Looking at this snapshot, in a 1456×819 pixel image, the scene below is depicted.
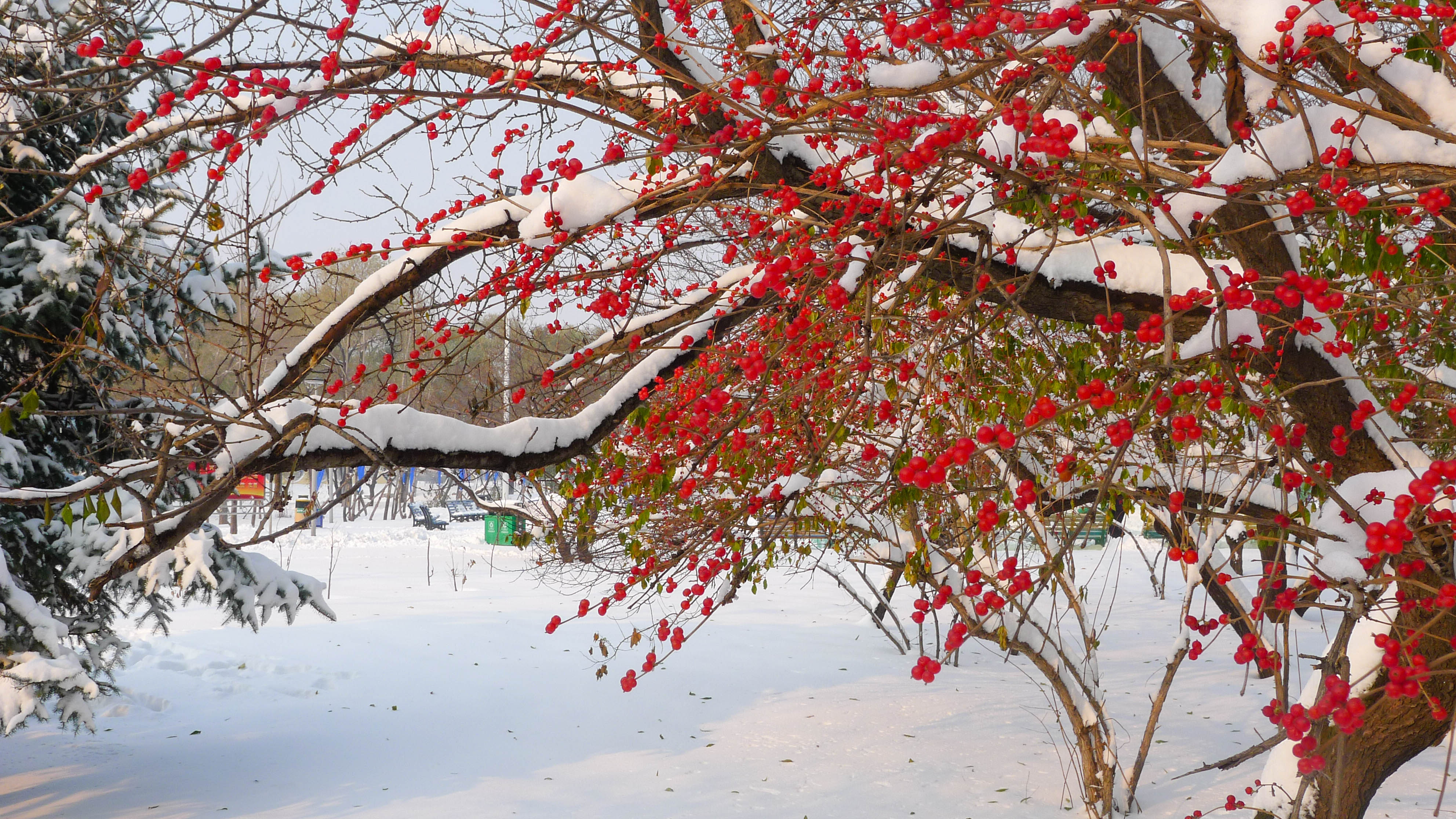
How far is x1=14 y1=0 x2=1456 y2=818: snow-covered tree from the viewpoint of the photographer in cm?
222

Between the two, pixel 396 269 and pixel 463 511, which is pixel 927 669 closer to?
pixel 396 269

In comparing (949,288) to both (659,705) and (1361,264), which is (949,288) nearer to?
(1361,264)

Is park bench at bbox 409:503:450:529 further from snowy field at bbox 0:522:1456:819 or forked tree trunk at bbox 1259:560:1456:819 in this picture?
forked tree trunk at bbox 1259:560:1456:819

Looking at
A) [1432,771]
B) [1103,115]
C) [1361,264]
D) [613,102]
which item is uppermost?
[613,102]

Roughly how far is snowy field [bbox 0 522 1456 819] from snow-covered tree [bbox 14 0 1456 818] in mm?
2297

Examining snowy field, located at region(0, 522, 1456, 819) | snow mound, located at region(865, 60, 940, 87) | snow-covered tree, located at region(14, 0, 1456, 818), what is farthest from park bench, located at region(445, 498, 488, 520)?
snow mound, located at region(865, 60, 940, 87)

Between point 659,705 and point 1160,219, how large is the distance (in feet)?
25.2

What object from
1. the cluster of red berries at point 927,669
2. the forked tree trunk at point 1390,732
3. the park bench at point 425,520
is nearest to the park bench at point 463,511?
→ the park bench at point 425,520

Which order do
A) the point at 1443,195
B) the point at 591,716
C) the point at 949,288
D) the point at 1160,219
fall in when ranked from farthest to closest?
the point at 591,716, the point at 949,288, the point at 1160,219, the point at 1443,195

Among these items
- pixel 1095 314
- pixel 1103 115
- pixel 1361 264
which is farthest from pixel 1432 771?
pixel 1103 115

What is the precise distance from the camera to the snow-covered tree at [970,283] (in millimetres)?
2221

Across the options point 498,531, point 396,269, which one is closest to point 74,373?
point 396,269

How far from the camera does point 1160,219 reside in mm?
3387

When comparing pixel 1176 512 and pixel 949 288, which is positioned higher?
pixel 949 288
